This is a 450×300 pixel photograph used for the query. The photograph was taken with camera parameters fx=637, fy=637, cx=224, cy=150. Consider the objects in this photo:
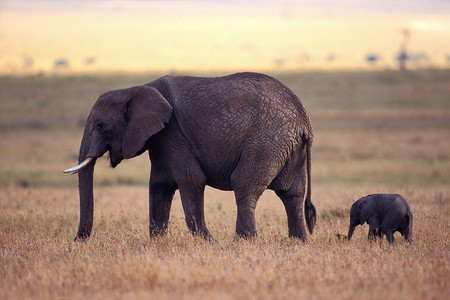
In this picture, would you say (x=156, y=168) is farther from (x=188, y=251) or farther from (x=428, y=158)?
(x=428, y=158)

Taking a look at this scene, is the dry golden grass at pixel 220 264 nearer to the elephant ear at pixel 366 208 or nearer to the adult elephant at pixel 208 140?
the elephant ear at pixel 366 208

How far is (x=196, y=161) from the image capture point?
9812 millimetres

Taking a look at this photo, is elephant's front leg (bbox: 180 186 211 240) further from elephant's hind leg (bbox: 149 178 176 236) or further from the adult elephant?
elephant's hind leg (bbox: 149 178 176 236)

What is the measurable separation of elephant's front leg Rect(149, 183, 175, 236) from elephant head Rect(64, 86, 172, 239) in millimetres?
719

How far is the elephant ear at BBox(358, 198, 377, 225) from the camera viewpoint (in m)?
9.77

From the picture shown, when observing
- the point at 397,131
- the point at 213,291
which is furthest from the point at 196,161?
the point at 397,131

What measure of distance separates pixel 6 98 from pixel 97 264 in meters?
62.6

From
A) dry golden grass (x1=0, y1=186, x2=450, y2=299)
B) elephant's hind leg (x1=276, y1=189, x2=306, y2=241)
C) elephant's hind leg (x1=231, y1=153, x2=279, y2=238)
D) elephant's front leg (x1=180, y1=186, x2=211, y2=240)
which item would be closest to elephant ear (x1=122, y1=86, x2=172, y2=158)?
elephant's front leg (x1=180, y1=186, x2=211, y2=240)

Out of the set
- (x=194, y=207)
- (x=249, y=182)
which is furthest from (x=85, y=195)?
(x=249, y=182)

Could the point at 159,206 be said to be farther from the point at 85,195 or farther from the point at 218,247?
the point at 218,247

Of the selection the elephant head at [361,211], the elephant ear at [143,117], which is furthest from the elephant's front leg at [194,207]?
the elephant head at [361,211]

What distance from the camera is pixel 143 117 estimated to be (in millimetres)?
9750

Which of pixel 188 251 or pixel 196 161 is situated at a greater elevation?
pixel 196 161

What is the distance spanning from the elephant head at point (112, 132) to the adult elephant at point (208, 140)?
0.02 m
